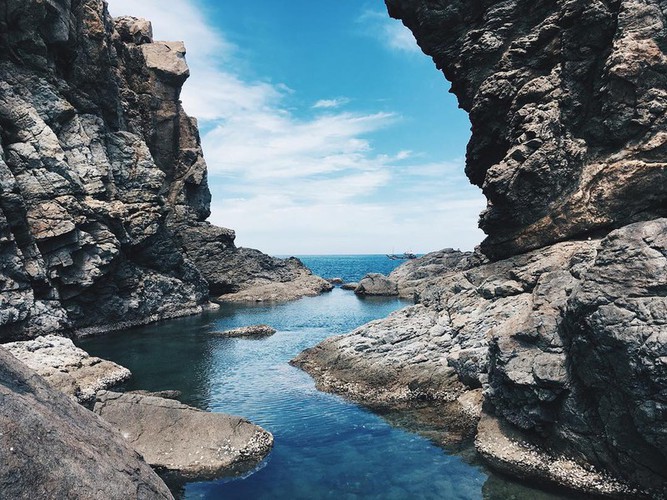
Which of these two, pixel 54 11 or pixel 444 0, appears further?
pixel 54 11

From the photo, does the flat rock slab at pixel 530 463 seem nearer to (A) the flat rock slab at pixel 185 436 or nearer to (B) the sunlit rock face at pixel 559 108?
(A) the flat rock slab at pixel 185 436

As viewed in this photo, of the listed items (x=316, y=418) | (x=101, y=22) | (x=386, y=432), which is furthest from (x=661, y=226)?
(x=101, y=22)

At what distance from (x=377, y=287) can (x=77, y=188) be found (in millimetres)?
75006

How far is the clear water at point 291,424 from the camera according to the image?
2197 centimetres

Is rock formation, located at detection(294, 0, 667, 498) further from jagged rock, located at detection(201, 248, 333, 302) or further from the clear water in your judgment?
jagged rock, located at detection(201, 248, 333, 302)

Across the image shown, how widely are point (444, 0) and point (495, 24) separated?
5.68 m

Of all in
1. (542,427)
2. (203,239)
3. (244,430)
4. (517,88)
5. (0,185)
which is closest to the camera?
(542,427)

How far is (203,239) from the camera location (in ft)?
358

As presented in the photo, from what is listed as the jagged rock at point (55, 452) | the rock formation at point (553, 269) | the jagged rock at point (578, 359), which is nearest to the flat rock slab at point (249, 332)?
the rock formation at point (553, 269)

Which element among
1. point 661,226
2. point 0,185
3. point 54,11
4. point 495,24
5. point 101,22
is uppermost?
point 101,22

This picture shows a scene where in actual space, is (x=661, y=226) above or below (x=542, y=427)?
above

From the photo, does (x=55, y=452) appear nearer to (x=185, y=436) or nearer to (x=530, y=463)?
(x=185, y=436)

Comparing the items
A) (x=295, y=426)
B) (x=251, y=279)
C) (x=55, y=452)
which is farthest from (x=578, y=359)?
(x=251, y=279)

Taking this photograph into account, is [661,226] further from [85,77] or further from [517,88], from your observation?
[85,77]
